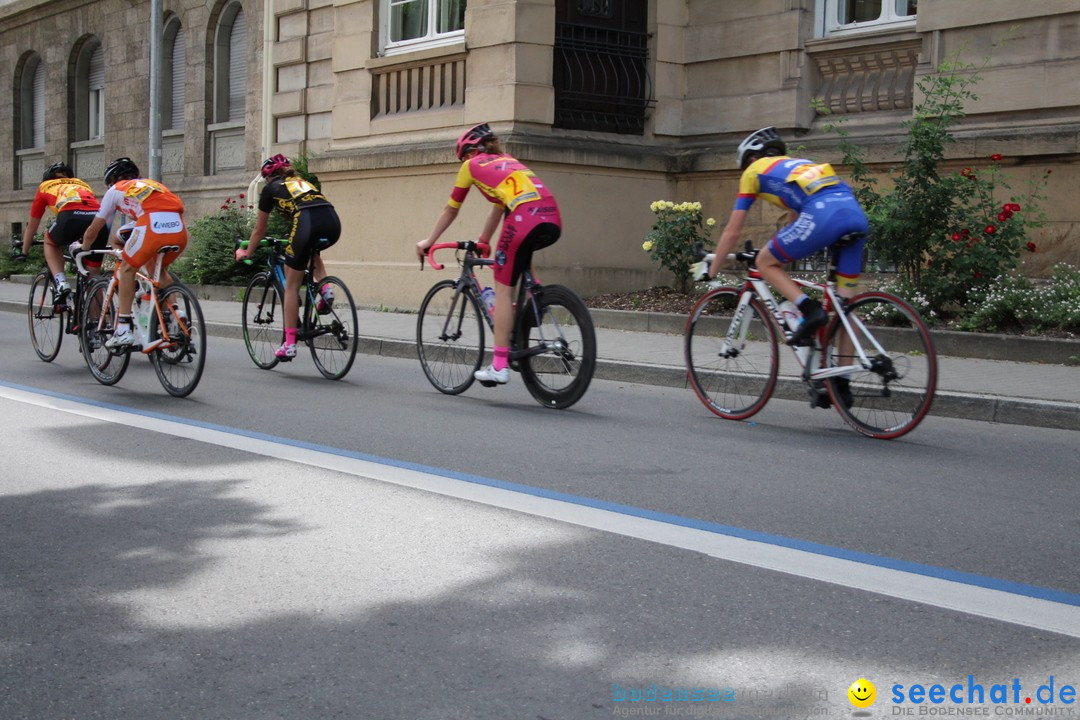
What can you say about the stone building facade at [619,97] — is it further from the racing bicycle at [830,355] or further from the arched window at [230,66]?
the racing bicycle at [830,355]

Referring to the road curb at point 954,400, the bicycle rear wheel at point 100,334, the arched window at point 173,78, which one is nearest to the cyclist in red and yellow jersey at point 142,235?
the bicycle rear wheel at point 100,334

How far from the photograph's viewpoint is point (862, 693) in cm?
341

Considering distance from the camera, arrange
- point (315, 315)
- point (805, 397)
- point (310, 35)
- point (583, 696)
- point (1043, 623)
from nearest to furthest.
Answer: point (583, 696) < point (1043, 623) < point (805, 397) < point (315, 315) < point (310, 35)

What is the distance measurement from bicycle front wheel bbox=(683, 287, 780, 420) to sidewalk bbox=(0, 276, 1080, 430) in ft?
4.16

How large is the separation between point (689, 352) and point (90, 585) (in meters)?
5.13

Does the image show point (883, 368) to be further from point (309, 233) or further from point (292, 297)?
point (292, 297)

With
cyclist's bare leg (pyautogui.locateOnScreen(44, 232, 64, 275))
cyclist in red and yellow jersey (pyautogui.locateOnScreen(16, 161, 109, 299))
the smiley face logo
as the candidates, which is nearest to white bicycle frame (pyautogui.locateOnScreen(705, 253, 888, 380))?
the smiley face logo

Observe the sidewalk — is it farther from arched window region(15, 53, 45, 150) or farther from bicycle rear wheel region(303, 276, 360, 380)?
arched window region(15, 53, 45, 150)

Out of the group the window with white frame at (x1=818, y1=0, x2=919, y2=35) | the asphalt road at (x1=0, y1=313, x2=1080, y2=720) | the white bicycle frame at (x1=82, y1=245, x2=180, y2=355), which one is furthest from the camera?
the window with white frame at (x1=818, y1=0, x2=919, y2=35)

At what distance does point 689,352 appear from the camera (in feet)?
28.9

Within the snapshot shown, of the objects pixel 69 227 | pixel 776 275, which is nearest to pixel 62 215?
pixel 69 227

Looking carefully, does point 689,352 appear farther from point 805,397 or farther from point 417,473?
point 417,473

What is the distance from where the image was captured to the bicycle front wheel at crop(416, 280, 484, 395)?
30.8ft

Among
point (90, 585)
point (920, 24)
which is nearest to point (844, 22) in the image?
point (920, 24)
